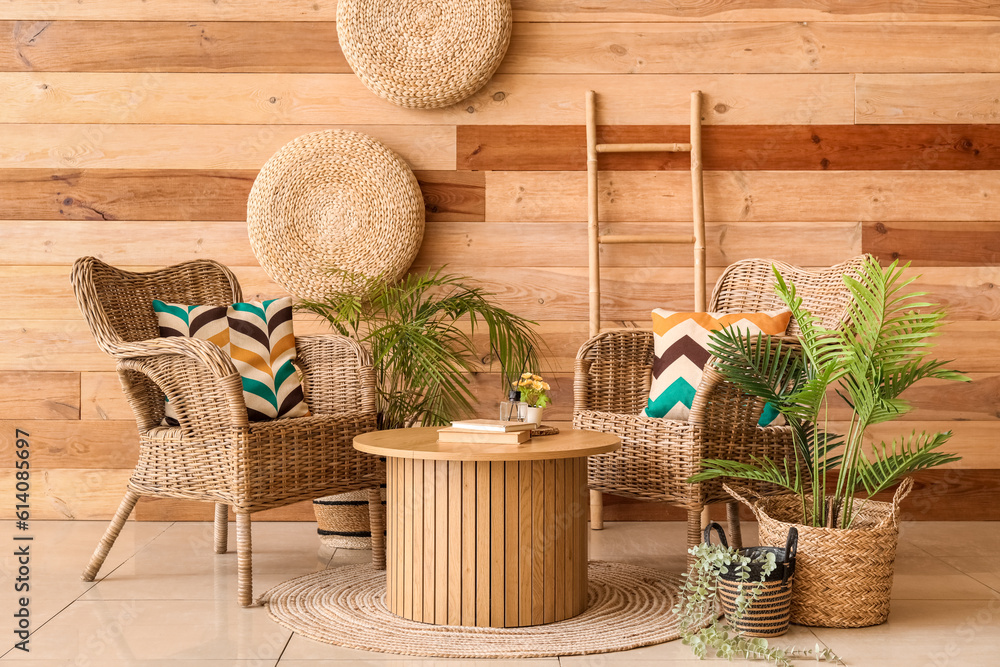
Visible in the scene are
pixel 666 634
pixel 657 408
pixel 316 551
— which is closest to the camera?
pixel 666 634

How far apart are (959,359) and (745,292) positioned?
3.04ft

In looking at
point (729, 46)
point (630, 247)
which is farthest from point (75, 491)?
point (729, 46)

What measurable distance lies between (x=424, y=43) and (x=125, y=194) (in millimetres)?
1183

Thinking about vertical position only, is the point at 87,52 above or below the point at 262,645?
above

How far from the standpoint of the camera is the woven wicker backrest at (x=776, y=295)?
2498 mm

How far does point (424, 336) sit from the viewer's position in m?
2.57

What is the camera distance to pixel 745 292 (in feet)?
9.06

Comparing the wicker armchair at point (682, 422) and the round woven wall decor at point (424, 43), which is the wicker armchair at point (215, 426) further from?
the round woven wall decor at point (424, 43)

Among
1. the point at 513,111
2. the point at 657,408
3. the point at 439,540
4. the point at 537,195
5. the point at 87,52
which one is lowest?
the point at 439,540

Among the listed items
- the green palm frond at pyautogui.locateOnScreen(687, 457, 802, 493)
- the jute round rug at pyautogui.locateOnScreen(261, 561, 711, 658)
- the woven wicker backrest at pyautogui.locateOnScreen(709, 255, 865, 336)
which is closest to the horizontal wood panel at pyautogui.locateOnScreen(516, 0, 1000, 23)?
the woven wicker backrest at pyautogui.locateOnScreen(709, 255, 865, 336)

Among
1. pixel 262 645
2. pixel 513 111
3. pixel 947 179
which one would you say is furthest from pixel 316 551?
pixel 947 179

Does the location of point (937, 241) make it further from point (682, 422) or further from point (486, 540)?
point (486, 540)

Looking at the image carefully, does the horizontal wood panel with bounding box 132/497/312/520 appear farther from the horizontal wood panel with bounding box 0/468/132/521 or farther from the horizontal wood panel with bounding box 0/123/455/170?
the horizontal wood panel with bounding box 0/123/455/170

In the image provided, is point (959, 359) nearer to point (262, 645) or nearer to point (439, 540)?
point (439, 540)
